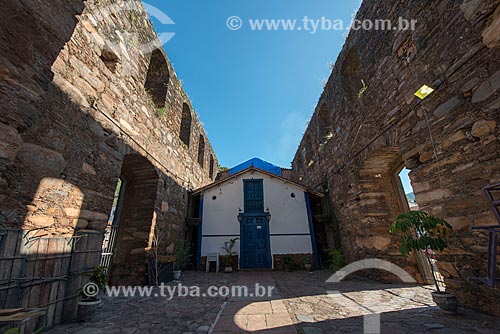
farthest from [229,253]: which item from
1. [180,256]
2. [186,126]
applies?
[186,126]

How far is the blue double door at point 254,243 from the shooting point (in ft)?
25.8

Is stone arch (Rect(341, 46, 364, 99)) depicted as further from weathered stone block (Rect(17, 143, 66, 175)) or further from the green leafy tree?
weathered stone block (Rect(17, 143, 66, 175))

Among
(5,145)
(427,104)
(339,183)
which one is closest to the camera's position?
(5,145)

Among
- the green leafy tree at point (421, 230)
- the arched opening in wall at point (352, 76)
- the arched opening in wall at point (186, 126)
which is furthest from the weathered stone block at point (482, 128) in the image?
the arched opening in wall at point (186, 126)

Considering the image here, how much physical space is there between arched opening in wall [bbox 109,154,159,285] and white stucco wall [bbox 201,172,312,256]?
11.1 feet

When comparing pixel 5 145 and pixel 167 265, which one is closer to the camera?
pixel 5 145

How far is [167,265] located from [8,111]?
15.0ft

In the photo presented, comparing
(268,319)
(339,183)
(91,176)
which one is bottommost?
(268,319)

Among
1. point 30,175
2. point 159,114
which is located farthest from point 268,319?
point 159,114

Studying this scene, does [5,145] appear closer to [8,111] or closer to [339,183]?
[8,111]

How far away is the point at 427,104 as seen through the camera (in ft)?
10.6

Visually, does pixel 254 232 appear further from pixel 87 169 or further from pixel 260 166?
pixel 260 166

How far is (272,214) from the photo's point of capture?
855cm

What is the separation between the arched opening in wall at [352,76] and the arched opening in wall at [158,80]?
5.61 m
